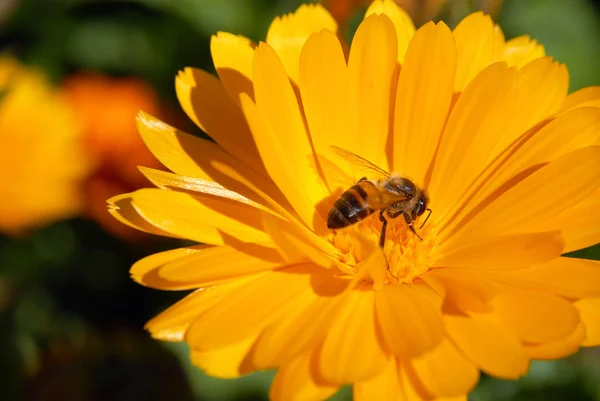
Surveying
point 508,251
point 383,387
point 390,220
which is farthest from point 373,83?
point 383,387

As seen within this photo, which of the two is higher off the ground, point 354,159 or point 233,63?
point 233,63

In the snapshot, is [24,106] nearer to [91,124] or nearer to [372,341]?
[91,124]

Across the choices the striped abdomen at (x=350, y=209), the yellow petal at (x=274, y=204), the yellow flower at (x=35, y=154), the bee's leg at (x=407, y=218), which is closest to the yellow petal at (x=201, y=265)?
the yellow petal at (x=274, y=204)

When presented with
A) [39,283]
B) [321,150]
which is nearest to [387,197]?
[321,150]

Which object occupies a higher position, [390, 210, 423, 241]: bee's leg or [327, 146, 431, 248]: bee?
[327, 146, 431, 248]: bee

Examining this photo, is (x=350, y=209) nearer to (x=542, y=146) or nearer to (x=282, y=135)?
(x=282, y=135)

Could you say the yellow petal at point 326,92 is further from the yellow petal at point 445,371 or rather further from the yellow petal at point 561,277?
the yellow petal at point 445,371

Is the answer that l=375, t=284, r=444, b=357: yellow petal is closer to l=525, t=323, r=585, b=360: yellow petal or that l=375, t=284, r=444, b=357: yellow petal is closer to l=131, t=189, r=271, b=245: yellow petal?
l=525, t=323, r=585, b=360: yellow petal

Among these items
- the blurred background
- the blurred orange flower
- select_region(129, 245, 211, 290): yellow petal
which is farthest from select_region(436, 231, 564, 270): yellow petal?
the blurred orange flower
